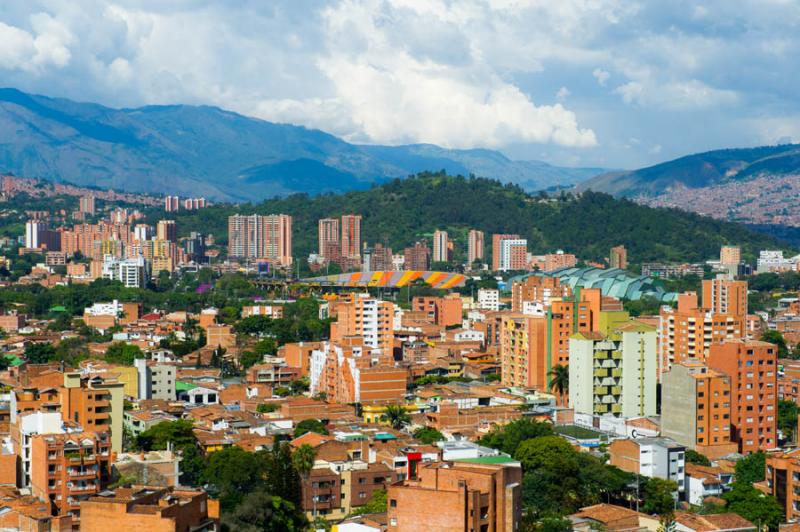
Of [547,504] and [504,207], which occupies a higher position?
[504,207]

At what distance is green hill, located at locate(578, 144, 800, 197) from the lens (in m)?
177

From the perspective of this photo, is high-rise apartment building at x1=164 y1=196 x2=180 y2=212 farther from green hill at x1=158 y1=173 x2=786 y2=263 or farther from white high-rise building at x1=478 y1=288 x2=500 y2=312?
white high-rise building at x1=478 y1=288 x2=500 y2=312

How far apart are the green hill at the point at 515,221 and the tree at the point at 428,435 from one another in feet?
181

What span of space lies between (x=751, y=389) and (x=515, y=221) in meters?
62.6

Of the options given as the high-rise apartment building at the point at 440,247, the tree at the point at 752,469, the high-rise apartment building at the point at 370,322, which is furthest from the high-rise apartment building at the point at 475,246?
the tree at the point at 752,469

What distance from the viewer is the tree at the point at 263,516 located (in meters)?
15.6

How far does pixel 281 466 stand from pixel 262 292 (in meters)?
42.0

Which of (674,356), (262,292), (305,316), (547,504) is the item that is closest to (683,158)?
(262,292)

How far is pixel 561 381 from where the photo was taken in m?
28.2

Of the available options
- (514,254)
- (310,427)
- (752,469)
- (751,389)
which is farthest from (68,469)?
(514,254)

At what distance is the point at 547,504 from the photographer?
59.9 feet

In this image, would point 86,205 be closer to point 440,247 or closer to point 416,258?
point 440,247

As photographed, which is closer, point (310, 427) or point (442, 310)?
point (310, 427)

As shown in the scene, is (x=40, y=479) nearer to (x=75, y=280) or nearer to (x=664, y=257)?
(x=75, y=280)
